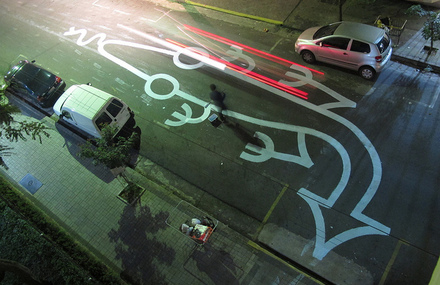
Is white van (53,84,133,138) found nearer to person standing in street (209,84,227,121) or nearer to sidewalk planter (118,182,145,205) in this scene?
sidewalk planter (118,182,145,205)

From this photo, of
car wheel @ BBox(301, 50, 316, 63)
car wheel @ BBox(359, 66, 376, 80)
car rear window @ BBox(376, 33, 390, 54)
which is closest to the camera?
car rear window @ BBox(376, 33, 390, 54)

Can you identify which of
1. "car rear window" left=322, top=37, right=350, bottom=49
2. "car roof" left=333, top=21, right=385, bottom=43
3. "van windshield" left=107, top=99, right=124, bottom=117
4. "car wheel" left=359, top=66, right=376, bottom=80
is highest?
"car roof" left=333, top=21, right=385, bottom=43

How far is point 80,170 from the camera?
11.1 metres

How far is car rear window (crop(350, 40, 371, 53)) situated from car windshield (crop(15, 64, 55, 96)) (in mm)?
13807

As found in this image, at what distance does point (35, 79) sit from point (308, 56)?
13162mm

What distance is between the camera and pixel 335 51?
39.1 feet

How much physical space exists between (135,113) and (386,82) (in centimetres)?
1114

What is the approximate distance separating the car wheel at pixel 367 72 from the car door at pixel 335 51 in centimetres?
64

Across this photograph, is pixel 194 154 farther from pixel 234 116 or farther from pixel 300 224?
pixel 300 224

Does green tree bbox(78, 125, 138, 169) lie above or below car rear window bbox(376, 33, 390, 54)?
below

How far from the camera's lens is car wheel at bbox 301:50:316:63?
1279cm

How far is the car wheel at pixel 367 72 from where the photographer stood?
1164cm

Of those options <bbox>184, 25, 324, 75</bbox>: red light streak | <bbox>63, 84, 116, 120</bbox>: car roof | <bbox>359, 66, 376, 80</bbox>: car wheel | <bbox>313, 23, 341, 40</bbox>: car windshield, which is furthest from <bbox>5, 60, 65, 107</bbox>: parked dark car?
<bbox>359, 66, 376, 80</bbox>: car wheel

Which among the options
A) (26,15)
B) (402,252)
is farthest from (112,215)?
(26,15)
